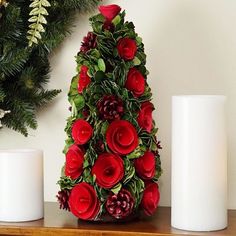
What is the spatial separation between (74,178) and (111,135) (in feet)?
0.31

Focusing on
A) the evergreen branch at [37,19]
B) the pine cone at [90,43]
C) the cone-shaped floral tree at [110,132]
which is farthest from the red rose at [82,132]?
the evergreen branch at [37,19]

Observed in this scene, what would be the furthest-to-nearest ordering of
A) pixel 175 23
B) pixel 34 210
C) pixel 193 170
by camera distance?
pixel 175 23 < pixel 34 210 < pixel 193 170

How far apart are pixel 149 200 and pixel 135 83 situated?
19cm

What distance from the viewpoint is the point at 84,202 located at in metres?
0.91

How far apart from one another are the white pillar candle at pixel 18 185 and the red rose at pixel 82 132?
0.29 ft

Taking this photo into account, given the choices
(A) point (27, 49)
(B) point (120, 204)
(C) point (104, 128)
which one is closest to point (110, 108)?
(C) point (104, 128)

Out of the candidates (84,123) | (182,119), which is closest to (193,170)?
(182,119)

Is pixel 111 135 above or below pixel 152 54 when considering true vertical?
below

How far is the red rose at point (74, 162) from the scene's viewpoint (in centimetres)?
92

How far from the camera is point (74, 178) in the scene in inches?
36.6

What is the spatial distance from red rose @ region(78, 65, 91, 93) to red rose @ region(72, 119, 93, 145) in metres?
0.06

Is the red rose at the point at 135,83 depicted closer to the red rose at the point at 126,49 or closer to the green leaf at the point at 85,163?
the red rose at the point at 126,49

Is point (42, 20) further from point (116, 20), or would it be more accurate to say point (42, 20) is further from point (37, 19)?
point (116, 20)

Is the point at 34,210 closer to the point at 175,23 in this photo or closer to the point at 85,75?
the point at 85,75
